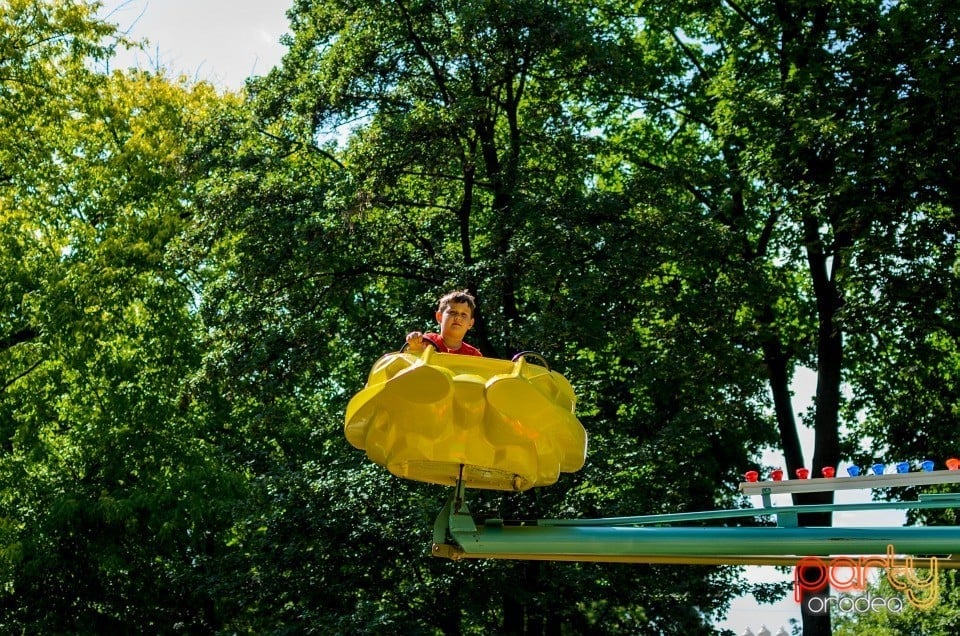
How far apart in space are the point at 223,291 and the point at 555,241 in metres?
5.02

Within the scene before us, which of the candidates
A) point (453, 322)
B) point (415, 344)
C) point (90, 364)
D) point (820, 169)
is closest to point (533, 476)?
point (415, 344)

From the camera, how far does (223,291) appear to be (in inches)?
643

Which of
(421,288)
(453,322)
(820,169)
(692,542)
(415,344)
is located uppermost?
(820,169)

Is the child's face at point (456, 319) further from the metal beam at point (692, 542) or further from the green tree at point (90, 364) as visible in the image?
the green tree at point (90, 364)

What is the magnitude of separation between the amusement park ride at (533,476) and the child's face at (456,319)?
0.56 meters

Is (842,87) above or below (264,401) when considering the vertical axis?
above

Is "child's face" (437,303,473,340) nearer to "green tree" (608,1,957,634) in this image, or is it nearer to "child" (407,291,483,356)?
"child" (407,291,483,356)

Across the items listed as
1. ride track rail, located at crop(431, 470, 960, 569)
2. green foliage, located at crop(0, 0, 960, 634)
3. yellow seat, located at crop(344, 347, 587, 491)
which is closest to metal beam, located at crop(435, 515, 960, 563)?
ride track rail, located at crop(431, 470, 960, 569)

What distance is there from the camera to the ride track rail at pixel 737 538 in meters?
3.57

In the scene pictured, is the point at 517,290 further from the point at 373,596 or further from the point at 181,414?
the point at 181,414

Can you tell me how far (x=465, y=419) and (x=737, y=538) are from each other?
1.14m

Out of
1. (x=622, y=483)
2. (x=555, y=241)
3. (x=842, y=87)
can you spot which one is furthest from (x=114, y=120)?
(x=842, y=87)

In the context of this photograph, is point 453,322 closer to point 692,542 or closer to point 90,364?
point 692,542

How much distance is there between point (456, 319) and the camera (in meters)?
5.07
